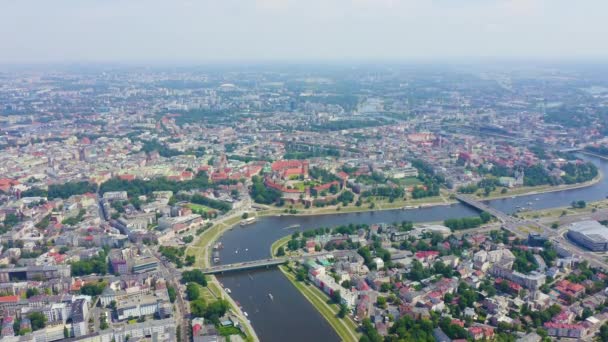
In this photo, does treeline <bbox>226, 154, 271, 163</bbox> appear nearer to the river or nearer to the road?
the river

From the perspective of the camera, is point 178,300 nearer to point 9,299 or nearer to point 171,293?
point 171,293

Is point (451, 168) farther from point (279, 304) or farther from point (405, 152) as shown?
Result: point (279, 304)

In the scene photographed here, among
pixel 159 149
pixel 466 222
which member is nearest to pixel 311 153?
pixel 159 149

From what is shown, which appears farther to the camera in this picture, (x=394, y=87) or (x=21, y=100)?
(x=394, y=87)

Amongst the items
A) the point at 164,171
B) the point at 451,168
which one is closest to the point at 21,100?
the point at 164,171

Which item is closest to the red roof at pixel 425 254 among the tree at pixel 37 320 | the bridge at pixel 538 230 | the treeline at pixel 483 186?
the bridge at pixel 538 230

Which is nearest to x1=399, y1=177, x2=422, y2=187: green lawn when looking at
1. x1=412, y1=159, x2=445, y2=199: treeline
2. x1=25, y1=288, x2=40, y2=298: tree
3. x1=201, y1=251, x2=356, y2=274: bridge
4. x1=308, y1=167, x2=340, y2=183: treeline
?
x1=412, y1=159, x2=445, y2=199: treeline
